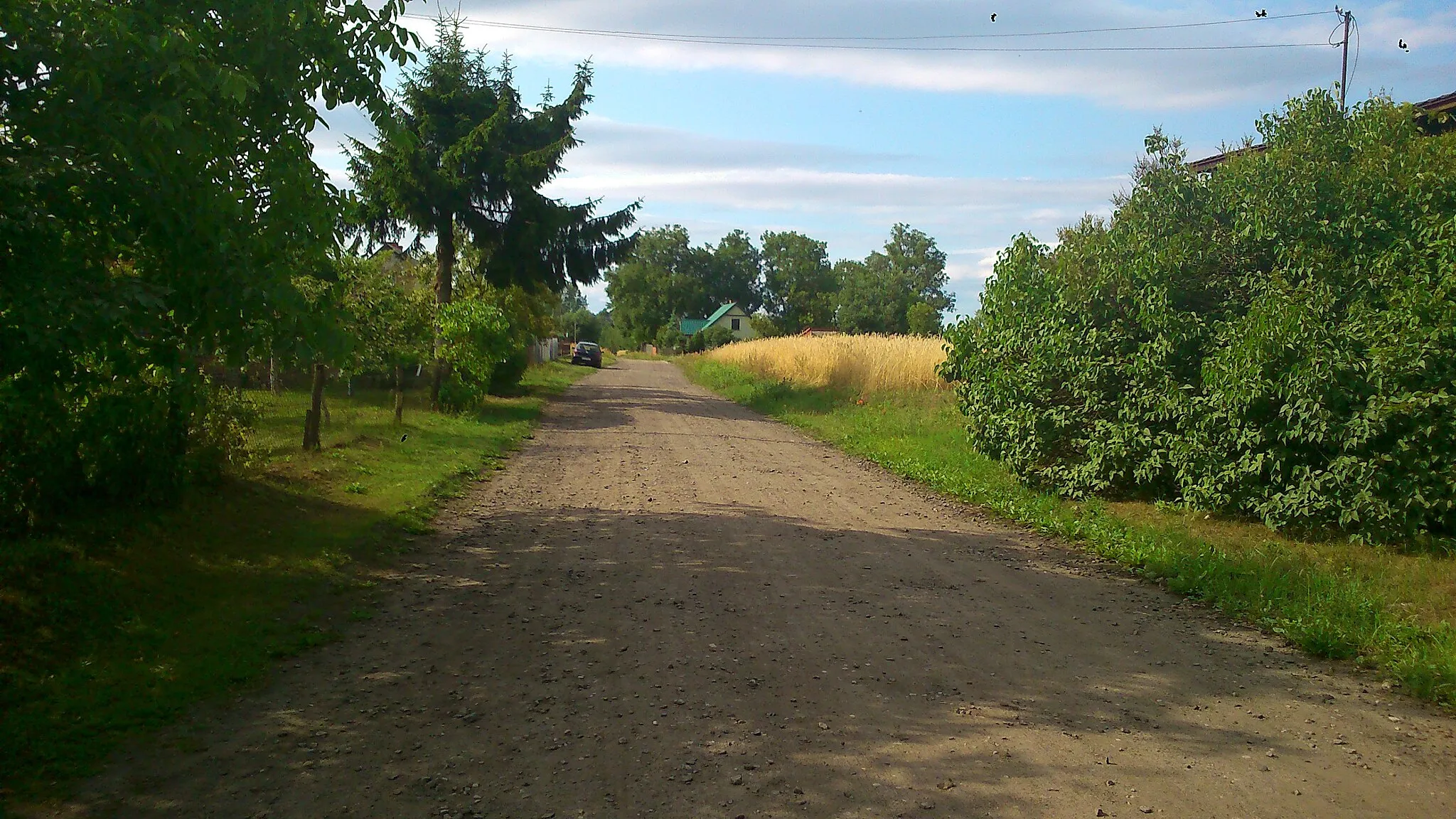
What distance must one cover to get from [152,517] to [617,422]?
14814 millimetres

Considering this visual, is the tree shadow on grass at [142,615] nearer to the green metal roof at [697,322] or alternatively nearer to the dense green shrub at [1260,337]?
the dense green shrub at [1260,337]

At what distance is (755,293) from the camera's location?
128750 millimetres

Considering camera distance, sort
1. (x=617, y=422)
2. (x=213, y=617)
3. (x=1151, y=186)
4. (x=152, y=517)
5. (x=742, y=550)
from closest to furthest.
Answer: (x=213, y=617), (x=152, y=517), (x=742, y=550), (x=1151, y=186), (x=617, y=422)

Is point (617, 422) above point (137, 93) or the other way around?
the other way around

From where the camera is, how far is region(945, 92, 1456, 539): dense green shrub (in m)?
8.59

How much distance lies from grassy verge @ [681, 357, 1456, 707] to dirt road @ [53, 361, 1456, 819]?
0.32 metres

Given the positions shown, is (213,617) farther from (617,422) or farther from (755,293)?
(755,293)

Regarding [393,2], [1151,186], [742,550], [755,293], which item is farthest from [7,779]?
[755,293]

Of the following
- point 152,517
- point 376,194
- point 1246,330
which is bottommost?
point 152,517

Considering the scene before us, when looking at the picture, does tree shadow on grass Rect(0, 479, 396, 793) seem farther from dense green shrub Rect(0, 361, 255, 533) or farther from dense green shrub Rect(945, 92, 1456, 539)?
dense green shrub Rect(945, 92, 1456, 539)

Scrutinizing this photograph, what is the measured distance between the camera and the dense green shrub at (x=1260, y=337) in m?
8.59

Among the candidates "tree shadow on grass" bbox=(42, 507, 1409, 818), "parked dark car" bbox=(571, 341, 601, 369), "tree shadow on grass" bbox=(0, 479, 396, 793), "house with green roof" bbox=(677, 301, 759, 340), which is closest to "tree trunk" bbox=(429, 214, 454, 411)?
"tree shadow on grass" bbox=(0, 479, 396, 793)

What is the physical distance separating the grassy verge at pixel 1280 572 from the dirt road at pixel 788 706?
1.06ft

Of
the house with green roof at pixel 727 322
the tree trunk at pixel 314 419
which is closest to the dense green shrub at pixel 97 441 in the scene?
the tree trunk at pixel 314 419
